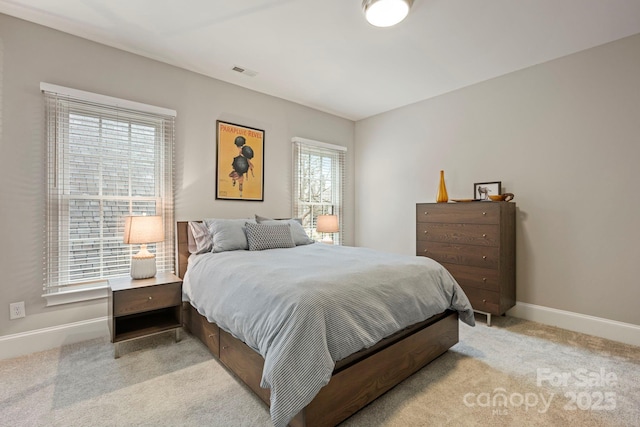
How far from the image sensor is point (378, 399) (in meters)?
1.72

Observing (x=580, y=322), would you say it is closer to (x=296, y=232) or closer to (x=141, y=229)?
(x=296, y=232)

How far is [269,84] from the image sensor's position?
11.6ft

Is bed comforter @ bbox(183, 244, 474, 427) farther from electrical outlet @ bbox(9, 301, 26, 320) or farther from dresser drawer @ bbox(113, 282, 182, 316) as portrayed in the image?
electrical outlet @ bbox(9, 301, 26, 320)

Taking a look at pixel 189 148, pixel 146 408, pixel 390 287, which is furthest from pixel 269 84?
pixel 146 408

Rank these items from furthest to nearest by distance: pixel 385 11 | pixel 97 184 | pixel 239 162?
pixel 239 162, pixel 97 184, pixel 385 11

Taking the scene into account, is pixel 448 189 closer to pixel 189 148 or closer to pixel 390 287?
pixel 390 287

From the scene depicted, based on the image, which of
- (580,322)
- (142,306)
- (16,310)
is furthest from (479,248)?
(16,310)

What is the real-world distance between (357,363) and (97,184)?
2642 mm

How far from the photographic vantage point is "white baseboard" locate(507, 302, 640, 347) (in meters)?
2.50

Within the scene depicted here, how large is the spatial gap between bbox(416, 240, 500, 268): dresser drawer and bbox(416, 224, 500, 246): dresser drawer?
5cm

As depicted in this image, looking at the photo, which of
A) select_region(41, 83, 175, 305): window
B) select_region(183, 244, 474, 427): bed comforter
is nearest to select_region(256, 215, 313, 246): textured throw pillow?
select_region(183, 244, 474, 427): bed comforter

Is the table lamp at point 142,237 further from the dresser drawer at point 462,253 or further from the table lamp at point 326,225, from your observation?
the dresser drawer at point 462,253

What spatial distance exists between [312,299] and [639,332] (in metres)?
2.95

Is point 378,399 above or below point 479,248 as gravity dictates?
below
